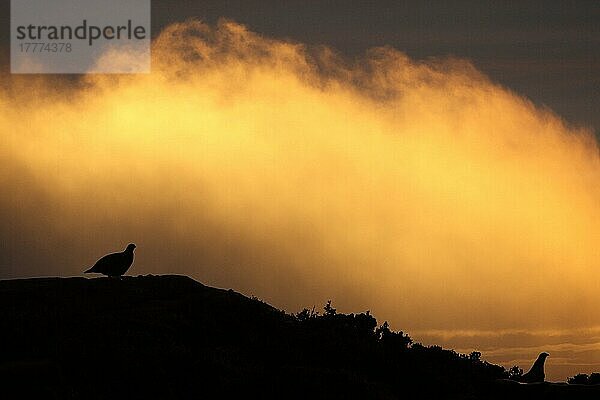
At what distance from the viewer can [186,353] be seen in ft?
113

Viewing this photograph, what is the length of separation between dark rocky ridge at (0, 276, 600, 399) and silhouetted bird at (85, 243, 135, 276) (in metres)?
0.49

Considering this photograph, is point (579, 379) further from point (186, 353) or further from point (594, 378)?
point (186, 353)

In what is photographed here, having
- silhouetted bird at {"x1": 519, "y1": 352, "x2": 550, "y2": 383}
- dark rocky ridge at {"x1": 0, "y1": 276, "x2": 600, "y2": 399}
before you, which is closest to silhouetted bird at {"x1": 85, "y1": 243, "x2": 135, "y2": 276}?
dark rocky ridge at {"x1": 0, "y1": 276, "x2": 600, "y2": 399}

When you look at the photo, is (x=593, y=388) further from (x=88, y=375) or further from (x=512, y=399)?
(x=88, y=375)

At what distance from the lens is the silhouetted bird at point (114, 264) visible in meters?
40.2

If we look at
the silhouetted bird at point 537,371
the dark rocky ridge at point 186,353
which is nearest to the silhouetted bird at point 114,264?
the dark rocky ridge at point 186,353

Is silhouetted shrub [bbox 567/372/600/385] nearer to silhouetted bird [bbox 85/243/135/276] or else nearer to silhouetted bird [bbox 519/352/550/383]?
silhouetted bird [bbox 519/352/550/383]

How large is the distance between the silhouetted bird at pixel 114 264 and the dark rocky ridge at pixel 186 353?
491 millimetres

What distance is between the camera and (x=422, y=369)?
4116cm

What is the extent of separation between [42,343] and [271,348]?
27.7 ft

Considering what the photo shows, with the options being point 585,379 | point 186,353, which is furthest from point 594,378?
point 186,353

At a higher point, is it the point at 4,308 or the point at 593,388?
the point at 4,308

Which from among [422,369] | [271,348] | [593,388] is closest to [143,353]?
[271,348]

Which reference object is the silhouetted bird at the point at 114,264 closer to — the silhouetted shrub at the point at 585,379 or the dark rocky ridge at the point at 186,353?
the dark rocky ridge at the point at 186,353
